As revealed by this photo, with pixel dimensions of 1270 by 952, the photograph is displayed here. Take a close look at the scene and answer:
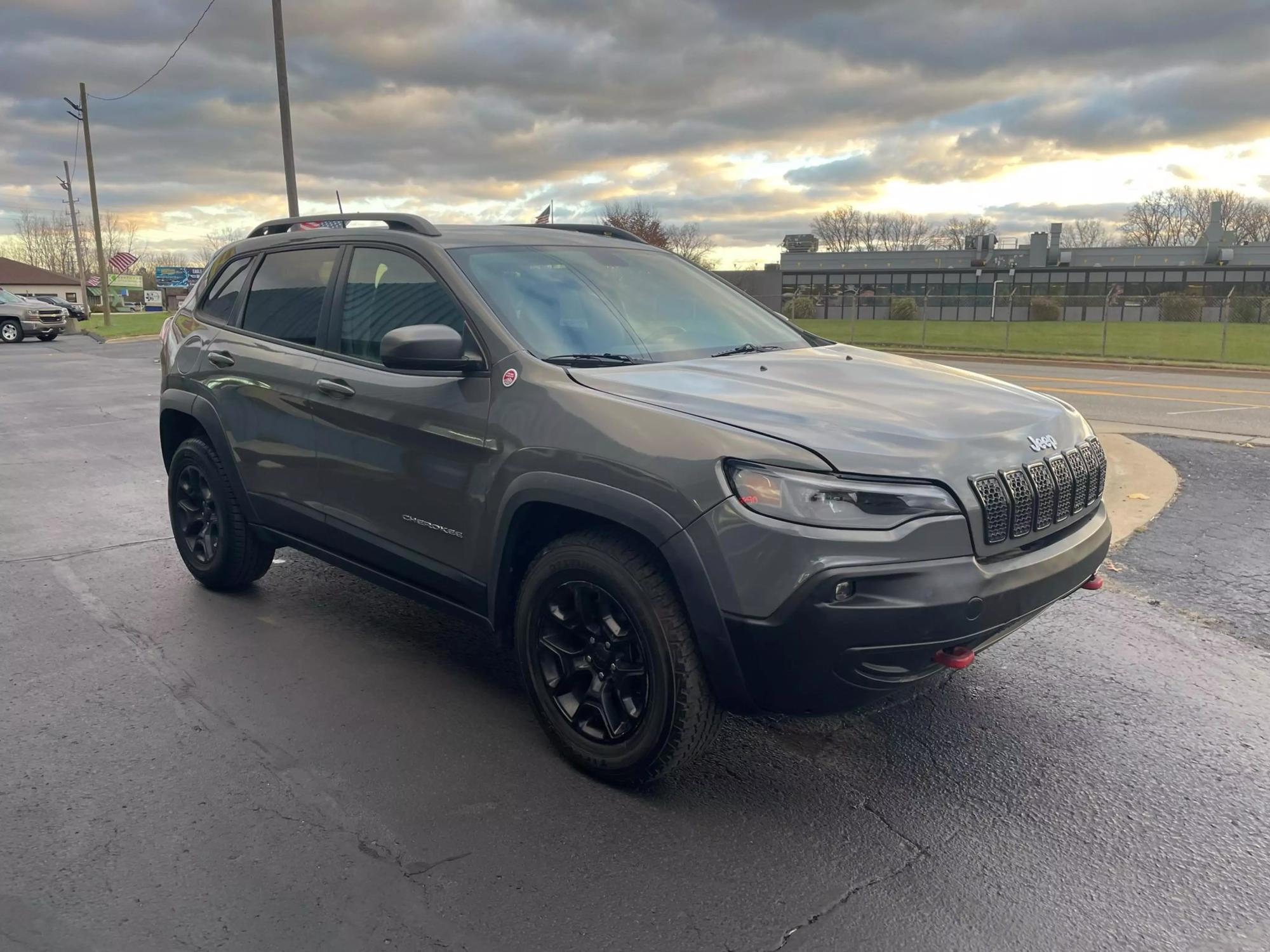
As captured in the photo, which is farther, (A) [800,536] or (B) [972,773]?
(B) [972,773]

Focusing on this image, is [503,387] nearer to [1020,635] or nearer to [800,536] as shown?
[800,536]

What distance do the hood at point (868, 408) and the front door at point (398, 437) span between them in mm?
580

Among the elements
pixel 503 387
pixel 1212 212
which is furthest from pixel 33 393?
pixel 1212 212

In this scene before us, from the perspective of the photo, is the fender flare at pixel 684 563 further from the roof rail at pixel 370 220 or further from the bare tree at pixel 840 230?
the bare tree at pixel 840 230

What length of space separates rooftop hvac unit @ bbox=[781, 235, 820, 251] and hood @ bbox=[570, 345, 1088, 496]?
231ft

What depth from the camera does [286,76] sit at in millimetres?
17766

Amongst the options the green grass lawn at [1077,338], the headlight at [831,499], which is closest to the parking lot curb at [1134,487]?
the headlight at [831,499]

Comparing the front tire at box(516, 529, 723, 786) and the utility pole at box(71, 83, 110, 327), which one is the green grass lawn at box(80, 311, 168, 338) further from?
the front tire at box(516, 529, 723, 786)

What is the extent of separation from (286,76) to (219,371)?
593 inches

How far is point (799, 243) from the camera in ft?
237

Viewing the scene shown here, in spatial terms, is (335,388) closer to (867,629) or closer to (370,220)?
(370,220)

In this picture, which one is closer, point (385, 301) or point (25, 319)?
point (385, 301)

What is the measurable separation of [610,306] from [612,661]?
1521mm

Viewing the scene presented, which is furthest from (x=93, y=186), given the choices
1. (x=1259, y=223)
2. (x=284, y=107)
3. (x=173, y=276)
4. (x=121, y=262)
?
(x=1259, y=223)
